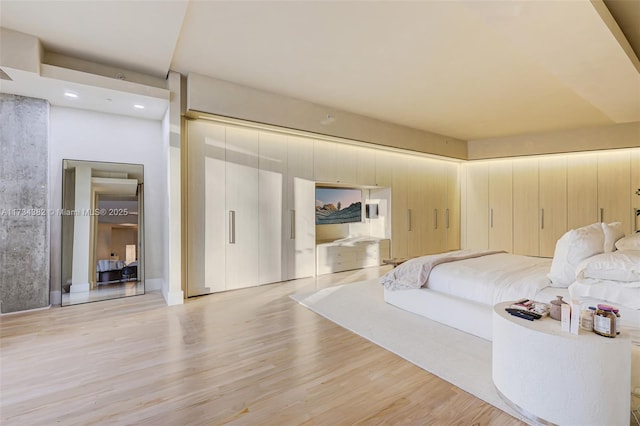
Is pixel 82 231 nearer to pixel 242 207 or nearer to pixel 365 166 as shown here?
pixel 242 207

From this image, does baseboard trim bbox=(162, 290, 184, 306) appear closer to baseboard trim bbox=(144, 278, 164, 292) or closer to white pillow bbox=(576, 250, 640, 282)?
baseboard trim bbox=(144, 278, 164, 292)

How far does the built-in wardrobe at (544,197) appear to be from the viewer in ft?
19.7

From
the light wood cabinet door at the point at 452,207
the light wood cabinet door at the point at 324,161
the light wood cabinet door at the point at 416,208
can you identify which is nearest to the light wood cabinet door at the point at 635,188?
the light wood cabinet door at the point at 452,207

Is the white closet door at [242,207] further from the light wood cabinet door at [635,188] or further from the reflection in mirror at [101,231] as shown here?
the light wood cabinet door at [635,188]

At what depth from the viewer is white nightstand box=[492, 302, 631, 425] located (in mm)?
1505

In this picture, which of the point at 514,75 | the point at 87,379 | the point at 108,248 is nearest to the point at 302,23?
the point at 514,75

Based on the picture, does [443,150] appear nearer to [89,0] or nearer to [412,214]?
[412,214]

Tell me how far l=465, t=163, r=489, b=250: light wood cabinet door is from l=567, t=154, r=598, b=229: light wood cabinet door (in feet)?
5.27

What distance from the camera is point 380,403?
1876mm

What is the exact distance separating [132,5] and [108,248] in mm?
3130

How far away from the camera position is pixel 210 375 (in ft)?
7.20

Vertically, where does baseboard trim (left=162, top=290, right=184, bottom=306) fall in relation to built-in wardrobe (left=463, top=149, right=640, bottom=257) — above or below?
below

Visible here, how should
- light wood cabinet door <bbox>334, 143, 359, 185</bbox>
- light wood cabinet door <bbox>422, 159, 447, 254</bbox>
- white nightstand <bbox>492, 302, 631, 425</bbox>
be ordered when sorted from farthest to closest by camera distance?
light wood cabinet door <bbox>422, 159, 447, 254</bbox>
light wood cabinet door <bbox>334, 143, 359, 185</bbox>
white nightstand <bbox>492, 302, 631, 425</bbox>

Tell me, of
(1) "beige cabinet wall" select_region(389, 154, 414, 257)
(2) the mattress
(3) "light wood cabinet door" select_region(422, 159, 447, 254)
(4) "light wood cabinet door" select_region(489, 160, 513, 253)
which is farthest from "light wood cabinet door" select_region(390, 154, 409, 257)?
(2) the mattress
